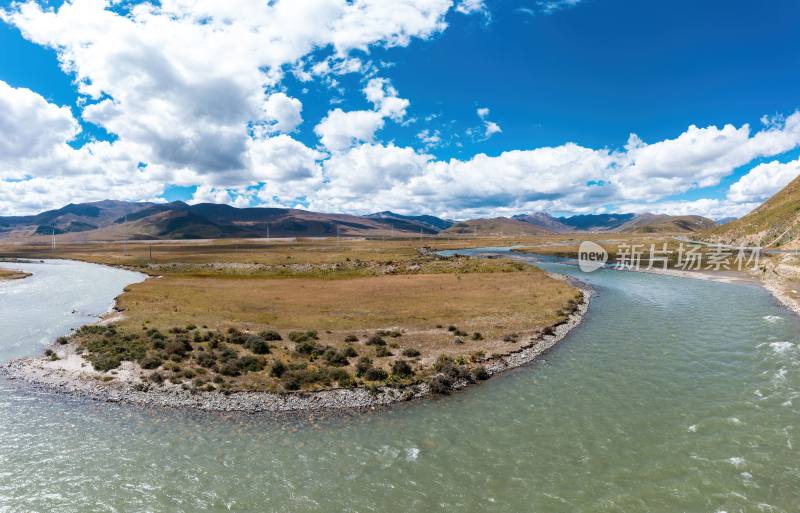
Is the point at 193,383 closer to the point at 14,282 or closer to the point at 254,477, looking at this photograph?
the point at 254,477

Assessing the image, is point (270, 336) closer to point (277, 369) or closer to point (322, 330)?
point (322, 330)

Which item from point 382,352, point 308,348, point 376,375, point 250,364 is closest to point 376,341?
point 382,352

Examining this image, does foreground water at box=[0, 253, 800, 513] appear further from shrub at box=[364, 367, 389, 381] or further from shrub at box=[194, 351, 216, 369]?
shrub at box=[194, 351, 216, 369]

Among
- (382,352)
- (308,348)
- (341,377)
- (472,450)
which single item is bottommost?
(472,450)

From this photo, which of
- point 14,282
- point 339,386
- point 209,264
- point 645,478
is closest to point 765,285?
point 645,478

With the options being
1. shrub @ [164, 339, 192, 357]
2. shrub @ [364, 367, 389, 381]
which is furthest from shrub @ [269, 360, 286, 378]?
shrub @ [164, 339, 192, 357]
